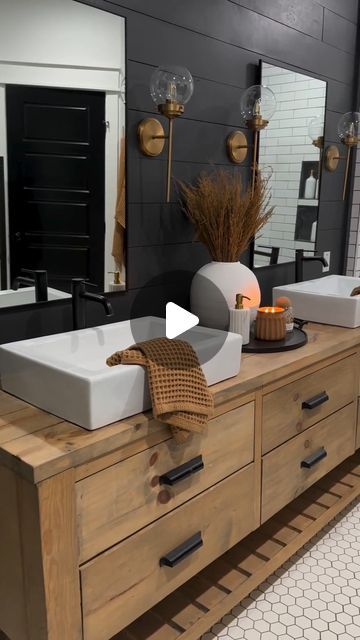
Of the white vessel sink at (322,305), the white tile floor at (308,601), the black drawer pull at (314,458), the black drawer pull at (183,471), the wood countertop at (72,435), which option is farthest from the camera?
the white vessel sink at (322,305)

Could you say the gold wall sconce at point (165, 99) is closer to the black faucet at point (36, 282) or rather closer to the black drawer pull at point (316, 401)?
the black faucet at point (36, 282)

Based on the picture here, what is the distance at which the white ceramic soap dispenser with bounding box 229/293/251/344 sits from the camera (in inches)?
72.3

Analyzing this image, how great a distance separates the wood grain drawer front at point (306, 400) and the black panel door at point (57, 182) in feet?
2.34

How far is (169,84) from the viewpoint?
1.84m

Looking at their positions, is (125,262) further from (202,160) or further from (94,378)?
(94,378)

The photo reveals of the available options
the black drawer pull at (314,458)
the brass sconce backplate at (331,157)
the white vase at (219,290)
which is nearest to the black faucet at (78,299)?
the white vase at (219,290)

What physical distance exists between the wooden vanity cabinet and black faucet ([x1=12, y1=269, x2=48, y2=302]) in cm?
37

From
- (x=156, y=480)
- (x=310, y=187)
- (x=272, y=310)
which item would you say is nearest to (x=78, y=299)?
(x=156, y=480)

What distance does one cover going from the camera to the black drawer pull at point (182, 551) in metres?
1.42

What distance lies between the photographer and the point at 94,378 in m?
1.20

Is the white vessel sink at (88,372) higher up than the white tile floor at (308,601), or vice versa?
the white vessel sink at (88,372)

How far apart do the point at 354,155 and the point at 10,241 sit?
6.75 ft

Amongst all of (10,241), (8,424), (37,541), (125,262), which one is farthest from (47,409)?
(125,262)
